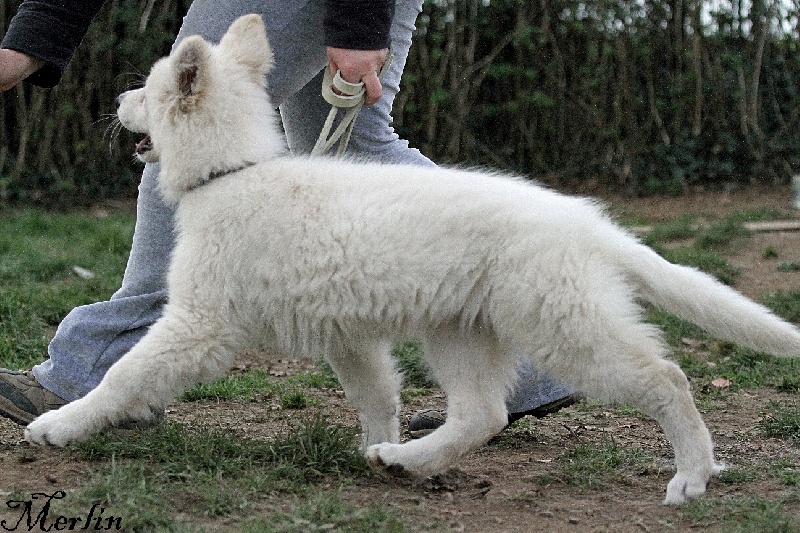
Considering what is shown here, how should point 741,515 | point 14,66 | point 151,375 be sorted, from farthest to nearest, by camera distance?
point 14,66 < point 151,375 < point 741,515

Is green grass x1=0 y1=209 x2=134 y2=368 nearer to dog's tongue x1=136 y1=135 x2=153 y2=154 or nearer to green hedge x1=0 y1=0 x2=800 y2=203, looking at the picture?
green hedge x1=0 y1=0 x2=800 y2=203

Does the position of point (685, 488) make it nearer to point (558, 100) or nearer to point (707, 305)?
point (707, 305)

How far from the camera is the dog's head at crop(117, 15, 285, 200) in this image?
332 cm

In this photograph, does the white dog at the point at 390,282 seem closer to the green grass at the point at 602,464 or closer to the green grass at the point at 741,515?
the green grass at the point at 741,515

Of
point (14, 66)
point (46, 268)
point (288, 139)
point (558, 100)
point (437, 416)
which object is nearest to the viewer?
point (14, 66)

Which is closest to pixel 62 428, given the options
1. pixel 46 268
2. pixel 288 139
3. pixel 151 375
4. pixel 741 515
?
pixel 151 375

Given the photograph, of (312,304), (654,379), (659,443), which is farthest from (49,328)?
(654,379)

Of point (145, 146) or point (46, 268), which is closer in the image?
point (145, 146)

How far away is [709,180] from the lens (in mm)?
10117

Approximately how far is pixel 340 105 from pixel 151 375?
3.30 feet

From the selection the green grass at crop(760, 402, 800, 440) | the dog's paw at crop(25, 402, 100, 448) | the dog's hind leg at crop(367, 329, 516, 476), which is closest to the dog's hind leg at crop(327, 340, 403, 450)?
the dog's hind leg at crop(367, 329, 516, 476)

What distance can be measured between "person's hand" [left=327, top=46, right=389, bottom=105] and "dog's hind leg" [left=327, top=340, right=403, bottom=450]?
2.77ft

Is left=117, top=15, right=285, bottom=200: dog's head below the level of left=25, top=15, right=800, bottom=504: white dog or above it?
above

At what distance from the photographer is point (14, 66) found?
364 centimetres
